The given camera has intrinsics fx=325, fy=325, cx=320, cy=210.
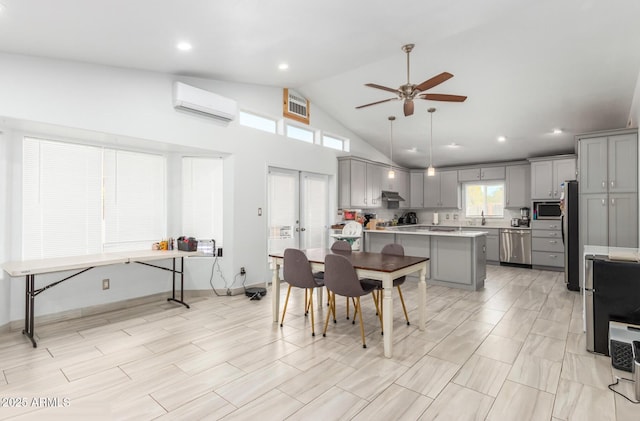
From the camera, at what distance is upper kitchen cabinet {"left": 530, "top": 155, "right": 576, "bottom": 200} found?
6289 mm

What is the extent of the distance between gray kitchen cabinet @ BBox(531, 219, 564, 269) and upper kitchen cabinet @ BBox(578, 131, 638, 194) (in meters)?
2.10

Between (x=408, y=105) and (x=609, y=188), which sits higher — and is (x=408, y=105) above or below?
above

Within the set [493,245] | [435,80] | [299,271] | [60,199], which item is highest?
[435,80]

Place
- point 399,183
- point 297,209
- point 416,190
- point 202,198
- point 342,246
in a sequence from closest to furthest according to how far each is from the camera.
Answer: point 342,246 < point 202,198 < point 297,209 < point 399,183 < point 416,190

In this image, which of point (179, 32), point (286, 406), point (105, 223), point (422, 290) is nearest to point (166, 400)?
point (286, 406)

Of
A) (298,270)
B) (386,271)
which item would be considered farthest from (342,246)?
(386,271)

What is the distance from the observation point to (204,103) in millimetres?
4242

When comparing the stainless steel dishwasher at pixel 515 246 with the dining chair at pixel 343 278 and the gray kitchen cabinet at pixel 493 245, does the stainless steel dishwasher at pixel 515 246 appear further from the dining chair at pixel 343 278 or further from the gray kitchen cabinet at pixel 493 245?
the dining chair at pixel 343 278

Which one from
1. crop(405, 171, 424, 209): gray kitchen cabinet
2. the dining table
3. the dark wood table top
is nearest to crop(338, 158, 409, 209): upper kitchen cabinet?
crop(405, 171, 424, 209): gray kitchen cabinet

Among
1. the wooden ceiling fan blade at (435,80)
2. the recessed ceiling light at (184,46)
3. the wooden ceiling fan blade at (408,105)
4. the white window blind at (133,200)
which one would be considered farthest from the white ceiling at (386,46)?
the white window blind at (133,200)

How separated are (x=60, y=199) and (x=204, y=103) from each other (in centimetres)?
199

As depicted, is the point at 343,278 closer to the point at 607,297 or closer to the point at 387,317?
the point at 387,317

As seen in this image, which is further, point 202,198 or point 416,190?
point 416,190

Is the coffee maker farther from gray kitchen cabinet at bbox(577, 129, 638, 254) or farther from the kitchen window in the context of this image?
gray kitchen cabinet at bbox(577, 129, 638, 254)
